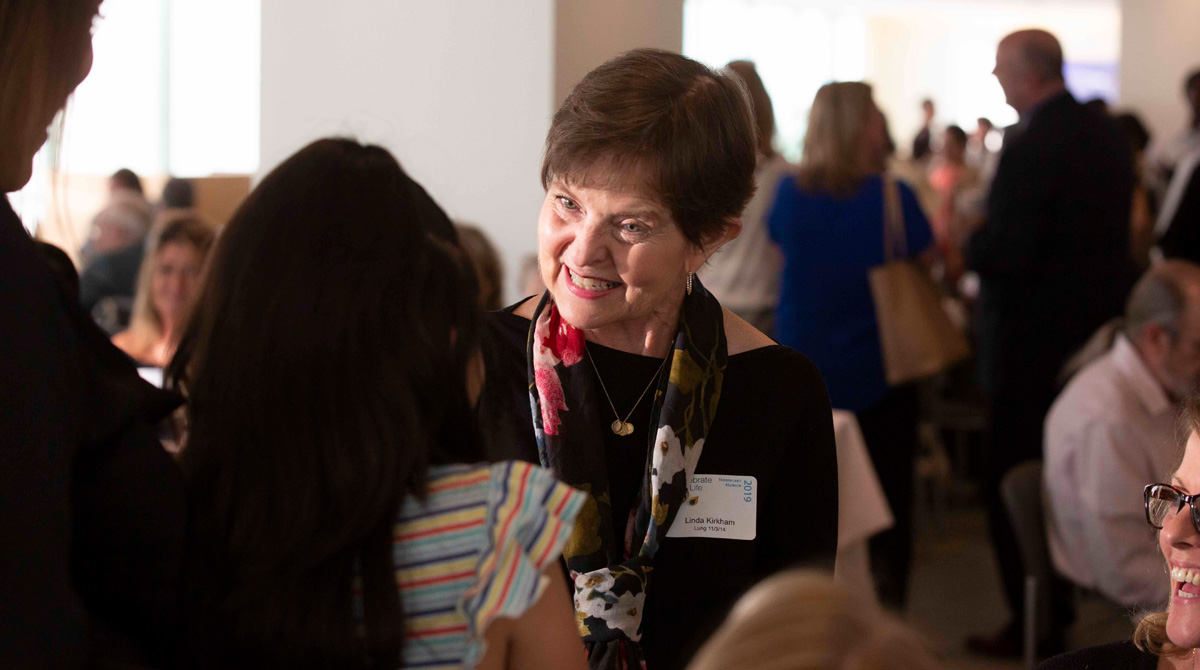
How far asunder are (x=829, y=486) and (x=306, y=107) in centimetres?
227

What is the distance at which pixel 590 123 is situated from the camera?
1.47 meters

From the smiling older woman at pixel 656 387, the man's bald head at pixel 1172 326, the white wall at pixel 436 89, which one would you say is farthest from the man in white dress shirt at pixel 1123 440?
the smiling older woman at pixel 656 387

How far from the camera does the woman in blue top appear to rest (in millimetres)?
3785

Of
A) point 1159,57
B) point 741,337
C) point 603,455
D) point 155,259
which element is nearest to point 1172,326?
point 741,337

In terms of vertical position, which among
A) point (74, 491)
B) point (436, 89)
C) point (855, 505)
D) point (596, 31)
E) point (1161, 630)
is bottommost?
point (855, 505)

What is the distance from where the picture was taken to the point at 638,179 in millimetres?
1479

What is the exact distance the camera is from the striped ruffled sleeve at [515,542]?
104 cm

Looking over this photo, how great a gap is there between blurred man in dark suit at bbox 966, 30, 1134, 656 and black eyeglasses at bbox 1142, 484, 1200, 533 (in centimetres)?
256

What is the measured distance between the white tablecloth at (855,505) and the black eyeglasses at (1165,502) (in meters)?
1.79

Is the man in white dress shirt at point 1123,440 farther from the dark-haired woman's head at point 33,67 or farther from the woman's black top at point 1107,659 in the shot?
the dark-haired woman's head at point 33,67

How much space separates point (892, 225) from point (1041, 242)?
2.23 ft

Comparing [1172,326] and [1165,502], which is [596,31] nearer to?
[1172,326]

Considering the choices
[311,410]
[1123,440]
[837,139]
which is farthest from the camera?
[837,139]

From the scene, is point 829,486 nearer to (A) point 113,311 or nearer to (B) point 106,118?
(A) point 113,311
